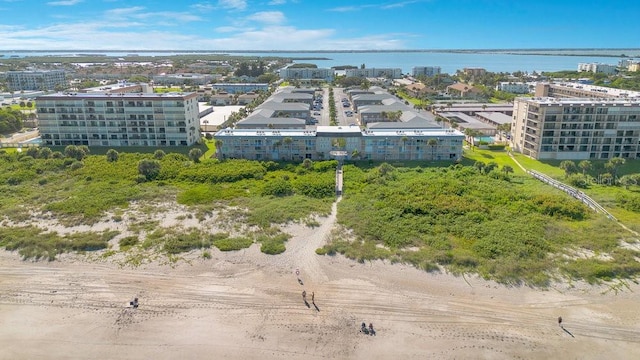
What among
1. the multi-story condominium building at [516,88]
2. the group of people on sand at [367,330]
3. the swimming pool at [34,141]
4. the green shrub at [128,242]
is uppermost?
the multi-story condominium building at [516,88]

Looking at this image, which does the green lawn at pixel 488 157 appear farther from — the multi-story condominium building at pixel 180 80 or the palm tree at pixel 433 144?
the multi-story condominium building at pixel 180 80

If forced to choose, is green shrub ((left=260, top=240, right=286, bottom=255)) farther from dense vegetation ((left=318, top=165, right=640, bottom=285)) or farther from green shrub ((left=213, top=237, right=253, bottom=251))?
dense vegetation ((left=318, top=165, right=640, bottom=285))

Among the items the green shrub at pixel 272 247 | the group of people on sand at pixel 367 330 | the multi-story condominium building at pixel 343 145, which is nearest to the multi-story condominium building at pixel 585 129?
the multi-story condominium building at pixel 343 145

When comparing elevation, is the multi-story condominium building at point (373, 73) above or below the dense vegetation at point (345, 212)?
above

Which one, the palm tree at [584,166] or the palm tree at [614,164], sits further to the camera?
the palm tree at [584,166]

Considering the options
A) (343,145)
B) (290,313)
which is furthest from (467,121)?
(290,313)

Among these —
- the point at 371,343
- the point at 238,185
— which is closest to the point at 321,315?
the point at 371,343

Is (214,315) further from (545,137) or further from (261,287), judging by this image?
(545,137)

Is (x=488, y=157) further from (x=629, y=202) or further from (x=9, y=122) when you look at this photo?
(x=9, y=122)
